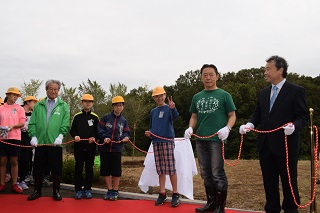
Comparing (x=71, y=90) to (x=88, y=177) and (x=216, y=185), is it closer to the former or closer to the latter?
(x=88, y=177)

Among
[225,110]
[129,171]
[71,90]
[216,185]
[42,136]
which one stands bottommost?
[129,171]

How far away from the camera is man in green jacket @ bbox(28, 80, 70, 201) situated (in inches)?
197

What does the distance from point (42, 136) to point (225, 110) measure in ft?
9.34

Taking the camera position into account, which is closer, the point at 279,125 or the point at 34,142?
the point at 279,125

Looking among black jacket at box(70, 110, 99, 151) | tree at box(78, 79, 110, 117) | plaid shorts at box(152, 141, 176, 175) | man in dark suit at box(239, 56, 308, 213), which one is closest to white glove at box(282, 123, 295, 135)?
man in dark suit at box(239, 56, 308, 213)

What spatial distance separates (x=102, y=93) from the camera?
984 inches

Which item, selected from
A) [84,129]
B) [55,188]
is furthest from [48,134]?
[55,188]

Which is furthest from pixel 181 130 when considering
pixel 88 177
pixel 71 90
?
pixel 88 177

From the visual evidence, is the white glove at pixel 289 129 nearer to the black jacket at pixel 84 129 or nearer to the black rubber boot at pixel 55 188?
the black jacket at pixel 84 129

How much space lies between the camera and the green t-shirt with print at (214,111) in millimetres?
4090

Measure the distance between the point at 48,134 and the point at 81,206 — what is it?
4.00ft

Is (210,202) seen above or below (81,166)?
below

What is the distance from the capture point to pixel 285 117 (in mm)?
3438

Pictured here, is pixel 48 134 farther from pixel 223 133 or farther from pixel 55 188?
pixel 223 133
